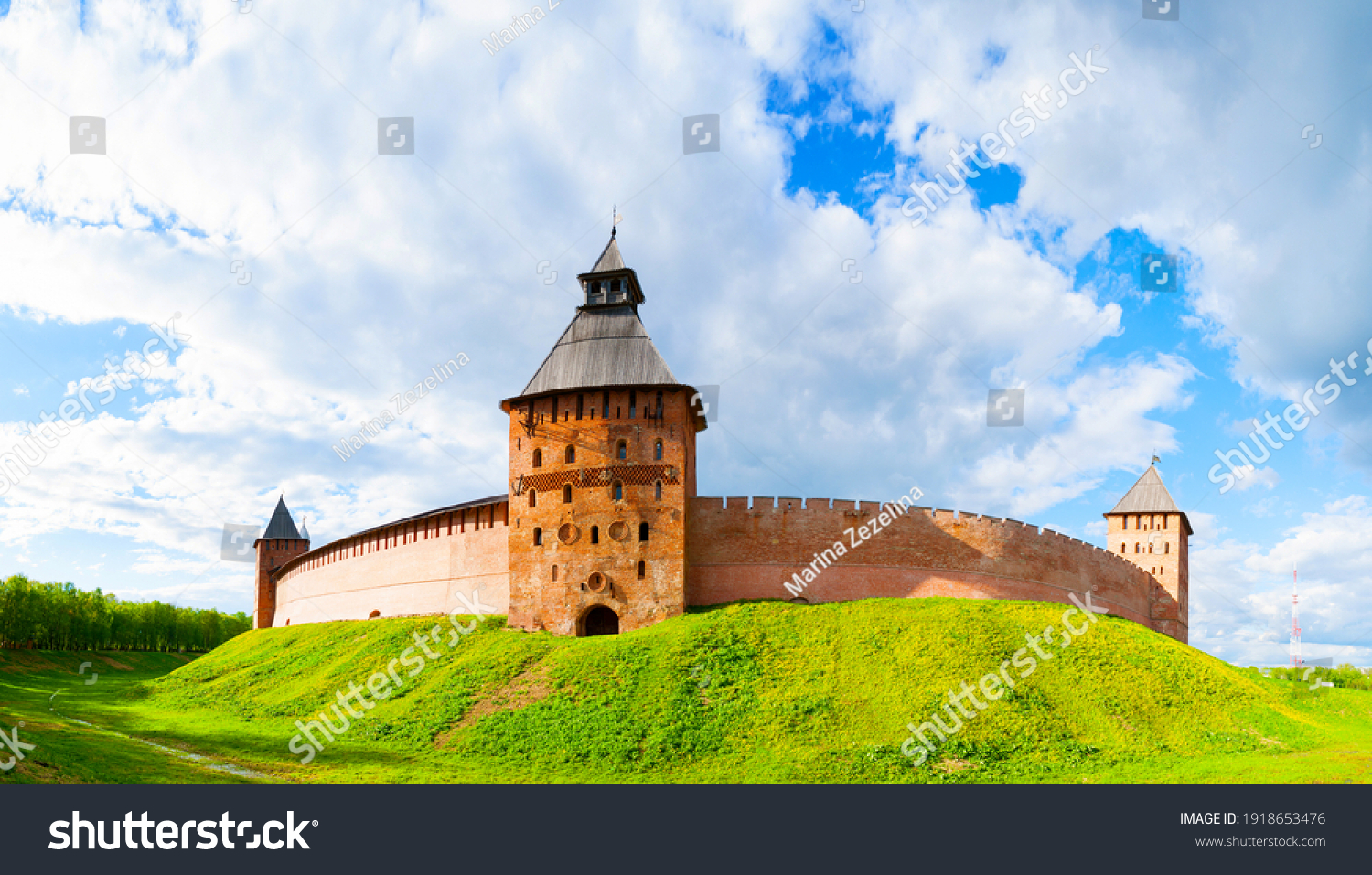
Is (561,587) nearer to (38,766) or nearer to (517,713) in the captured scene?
(517,713)

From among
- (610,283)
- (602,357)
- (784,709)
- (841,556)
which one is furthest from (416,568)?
(784,709)

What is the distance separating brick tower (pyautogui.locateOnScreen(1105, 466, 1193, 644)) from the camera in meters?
48.2

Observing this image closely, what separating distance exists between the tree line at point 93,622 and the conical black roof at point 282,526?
56.8 feet

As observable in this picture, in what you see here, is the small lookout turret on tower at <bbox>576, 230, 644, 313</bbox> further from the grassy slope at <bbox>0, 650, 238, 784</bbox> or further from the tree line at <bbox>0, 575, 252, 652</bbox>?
the tree line at <bbox>0, 575, 252, 652</bbox>

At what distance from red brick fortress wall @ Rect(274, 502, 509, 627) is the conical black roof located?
1387cm

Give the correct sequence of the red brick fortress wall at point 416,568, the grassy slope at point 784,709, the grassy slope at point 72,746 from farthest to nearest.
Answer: the red brick fortress wall at point 416,568, the grassy slope at point 784,709, the grassy slope at point 72,746

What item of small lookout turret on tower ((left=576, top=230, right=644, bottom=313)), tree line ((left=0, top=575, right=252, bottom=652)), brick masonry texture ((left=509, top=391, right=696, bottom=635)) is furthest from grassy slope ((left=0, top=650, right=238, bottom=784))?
small lookout turret on tower ((left=576, top=230, right=644, bottom=313))

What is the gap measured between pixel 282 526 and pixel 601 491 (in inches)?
1384

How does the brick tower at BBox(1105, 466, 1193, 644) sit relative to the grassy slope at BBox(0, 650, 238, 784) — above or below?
above

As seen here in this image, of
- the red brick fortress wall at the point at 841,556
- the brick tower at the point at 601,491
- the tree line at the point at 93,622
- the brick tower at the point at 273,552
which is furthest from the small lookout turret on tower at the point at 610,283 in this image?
the tree line at the point at 93,622

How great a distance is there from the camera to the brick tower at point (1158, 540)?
48188 millimetres

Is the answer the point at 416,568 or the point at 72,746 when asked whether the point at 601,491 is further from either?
the point at 72,746

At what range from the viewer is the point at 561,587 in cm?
3150

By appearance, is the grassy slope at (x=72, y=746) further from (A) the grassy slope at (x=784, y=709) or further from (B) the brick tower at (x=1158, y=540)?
(B) the brick tower at (x=1158, y=540)
